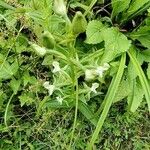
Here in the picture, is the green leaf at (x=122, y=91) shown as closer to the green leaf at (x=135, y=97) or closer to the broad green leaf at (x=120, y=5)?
the green leaf at (x=135, y=97)

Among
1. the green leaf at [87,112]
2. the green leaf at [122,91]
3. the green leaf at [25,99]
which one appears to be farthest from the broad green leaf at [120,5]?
A: the green leaf at [25,99]

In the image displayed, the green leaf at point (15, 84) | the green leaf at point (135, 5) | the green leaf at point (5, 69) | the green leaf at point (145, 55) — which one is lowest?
the green leaf at point (15, 84)

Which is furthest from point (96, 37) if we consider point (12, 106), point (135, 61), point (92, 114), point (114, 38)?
point (12, 106)

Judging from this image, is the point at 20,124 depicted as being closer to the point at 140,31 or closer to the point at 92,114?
the point at 92,114

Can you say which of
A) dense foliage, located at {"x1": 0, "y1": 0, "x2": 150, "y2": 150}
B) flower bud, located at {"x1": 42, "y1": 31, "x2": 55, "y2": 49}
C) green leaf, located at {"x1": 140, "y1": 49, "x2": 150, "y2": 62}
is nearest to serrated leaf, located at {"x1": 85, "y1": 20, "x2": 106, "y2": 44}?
dense foliage, located at {"x1": 0, "y1": 0, "x2": 150, "y2": 150}

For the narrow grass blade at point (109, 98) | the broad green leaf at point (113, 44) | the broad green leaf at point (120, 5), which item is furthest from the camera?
the broad green leaf at point (120, 5)

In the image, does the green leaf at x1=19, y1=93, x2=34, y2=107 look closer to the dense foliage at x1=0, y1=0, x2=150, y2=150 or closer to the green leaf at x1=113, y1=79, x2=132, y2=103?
the dense foliage at x1=0, y1=0, x2=150, y2=150
